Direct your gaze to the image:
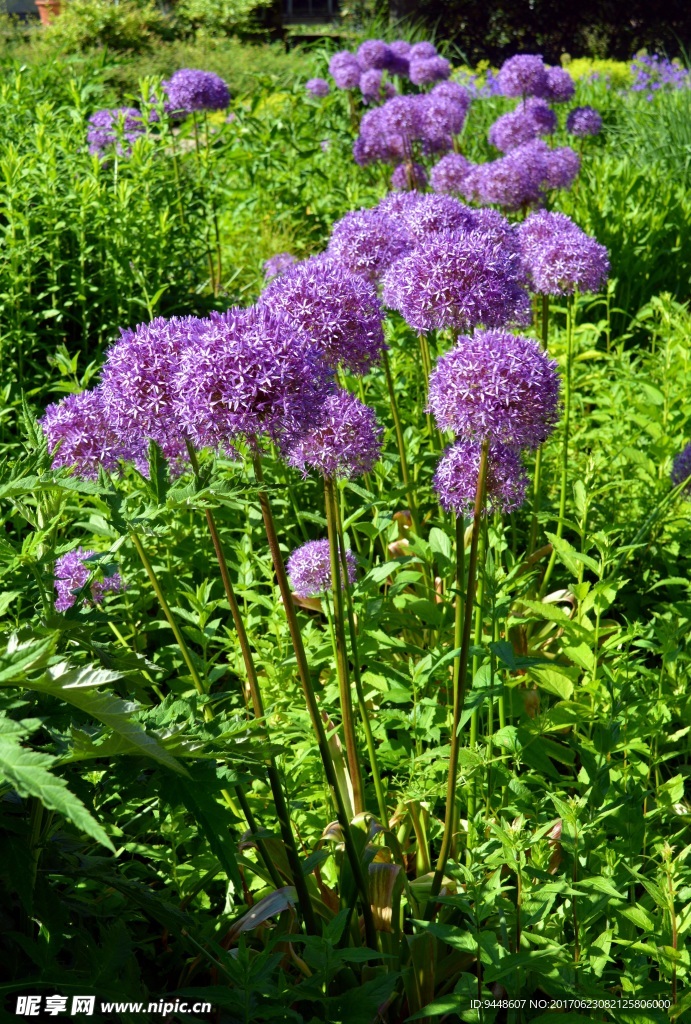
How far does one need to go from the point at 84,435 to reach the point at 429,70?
5725 millimetres

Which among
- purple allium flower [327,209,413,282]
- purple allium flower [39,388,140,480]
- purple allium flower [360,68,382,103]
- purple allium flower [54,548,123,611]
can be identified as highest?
purple allium flower [327,209,413,282]

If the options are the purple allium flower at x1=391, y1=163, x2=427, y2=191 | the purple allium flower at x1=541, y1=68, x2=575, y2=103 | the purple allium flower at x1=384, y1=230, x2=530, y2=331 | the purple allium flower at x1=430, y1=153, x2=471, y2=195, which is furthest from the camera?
the purple allium flower at x1=541, y1=68, x2=575, y2=103

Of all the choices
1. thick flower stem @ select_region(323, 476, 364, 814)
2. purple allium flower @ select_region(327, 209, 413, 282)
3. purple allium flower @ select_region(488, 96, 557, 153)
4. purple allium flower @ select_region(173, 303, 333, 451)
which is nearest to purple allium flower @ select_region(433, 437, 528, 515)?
thick flower stem @ select_region(323, 476, 364, 814)

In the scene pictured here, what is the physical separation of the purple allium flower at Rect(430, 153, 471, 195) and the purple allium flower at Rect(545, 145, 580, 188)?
Answer: 0.45 m

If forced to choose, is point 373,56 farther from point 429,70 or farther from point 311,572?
point 311,572

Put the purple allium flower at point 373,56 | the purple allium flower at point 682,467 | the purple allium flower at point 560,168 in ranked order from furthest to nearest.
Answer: the purple allium flower at point 373,56 < the purple allium flower at point 560,168 < the purple allium flower at point 682,467

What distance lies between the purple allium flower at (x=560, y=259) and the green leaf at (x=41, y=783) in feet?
8.39

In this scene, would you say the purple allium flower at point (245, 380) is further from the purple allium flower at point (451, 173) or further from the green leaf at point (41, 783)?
the purple allium flower at point (451, 173)

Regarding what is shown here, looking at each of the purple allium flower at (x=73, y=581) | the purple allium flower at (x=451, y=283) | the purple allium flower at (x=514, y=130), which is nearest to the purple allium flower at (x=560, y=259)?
the purple allium flower at (x=451, y=283)

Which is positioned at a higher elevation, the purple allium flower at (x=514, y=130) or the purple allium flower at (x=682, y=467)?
the purple allium flower at (x=514, y=130)

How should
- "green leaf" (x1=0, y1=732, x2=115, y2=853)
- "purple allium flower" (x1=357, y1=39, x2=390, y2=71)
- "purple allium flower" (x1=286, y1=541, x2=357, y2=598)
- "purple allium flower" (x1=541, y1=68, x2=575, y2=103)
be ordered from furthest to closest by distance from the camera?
1. "purple allium flower" (x1=357, y1=39, x2=390, y2=71)
2. "purple allium flower" (x1=541, y1=68, x2=575, y2=103)
3. "purple allium flower" (x1=286, y1=541, x2=357, y2=598)
4. "green leaf" (x1=0, y1=732, x2=115, y2=853)

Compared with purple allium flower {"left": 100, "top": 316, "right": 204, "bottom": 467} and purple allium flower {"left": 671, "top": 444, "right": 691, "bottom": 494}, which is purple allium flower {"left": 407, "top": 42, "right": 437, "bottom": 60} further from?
purple allium flower {"left": 100, "top": 316, "right": 204, "bottom": 467}

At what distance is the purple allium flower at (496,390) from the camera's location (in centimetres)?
196

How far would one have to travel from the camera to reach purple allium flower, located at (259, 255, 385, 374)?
7.17 feet
